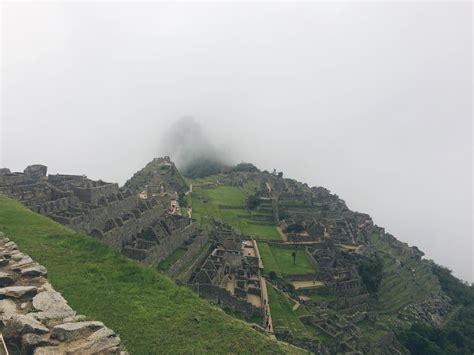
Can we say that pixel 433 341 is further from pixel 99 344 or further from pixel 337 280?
pixel 99 344

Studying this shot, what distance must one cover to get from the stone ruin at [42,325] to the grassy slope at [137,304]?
1.90 metres

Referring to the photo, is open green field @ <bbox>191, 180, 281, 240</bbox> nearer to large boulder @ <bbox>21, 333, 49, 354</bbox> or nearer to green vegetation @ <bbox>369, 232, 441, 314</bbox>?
green vegetation @ <bbox>369, 232, 441, 314</bbox>

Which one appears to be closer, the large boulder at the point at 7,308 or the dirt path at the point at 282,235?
the large boulder at the point at 7,308

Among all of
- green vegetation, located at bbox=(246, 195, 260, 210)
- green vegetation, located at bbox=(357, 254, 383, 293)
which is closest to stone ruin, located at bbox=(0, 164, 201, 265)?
green vegetation, located at bbox=(357, 254, 383, 293)

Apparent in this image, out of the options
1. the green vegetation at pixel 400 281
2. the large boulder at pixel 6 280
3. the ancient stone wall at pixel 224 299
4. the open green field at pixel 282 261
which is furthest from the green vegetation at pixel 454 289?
the large boulder at pixel 6 280

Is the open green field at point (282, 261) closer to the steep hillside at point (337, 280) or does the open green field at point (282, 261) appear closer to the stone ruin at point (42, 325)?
the steep hillside at point (337, 280)

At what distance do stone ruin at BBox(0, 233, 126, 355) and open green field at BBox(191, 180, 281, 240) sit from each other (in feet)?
149

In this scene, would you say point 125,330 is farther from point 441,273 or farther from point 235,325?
point 441,273

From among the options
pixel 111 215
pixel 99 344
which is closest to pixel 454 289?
pixel 111 215

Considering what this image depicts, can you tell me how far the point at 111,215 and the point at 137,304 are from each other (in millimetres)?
26761

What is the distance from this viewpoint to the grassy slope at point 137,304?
1067 centimetres

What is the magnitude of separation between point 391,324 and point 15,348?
5387cm

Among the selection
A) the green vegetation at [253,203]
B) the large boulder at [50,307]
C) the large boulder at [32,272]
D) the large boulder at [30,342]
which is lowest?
the large boulder at [30,342]

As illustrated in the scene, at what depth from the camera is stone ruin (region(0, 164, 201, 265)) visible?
31391 millimetres
